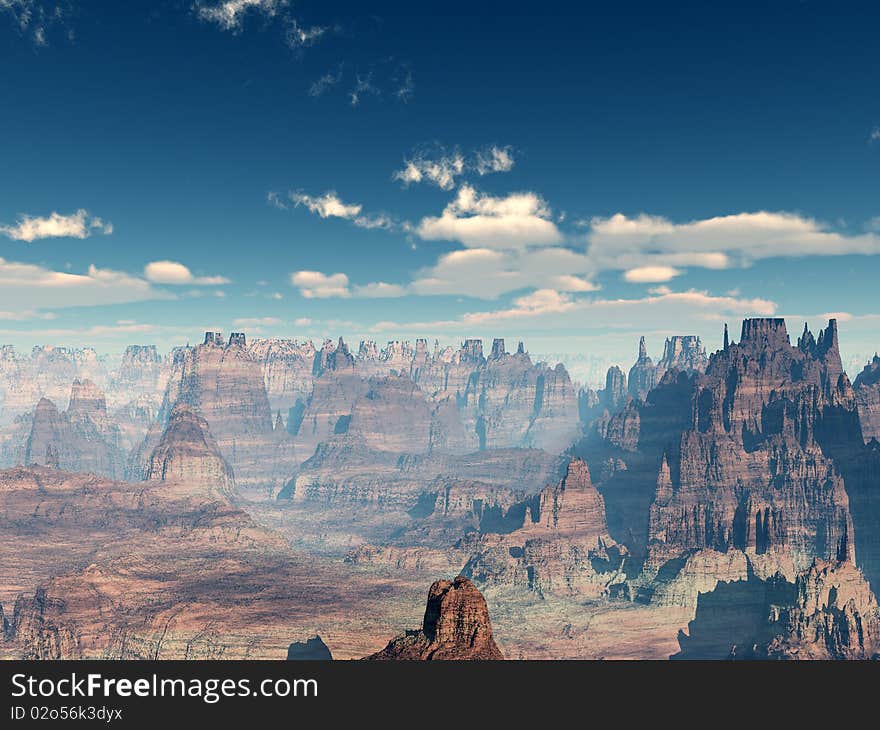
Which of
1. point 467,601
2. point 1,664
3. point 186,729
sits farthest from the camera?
point 467,601

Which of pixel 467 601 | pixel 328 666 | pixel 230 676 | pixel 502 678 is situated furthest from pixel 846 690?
pixel 467 601

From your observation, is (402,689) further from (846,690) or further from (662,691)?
(846,690)

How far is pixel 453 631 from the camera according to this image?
146000 millimetres

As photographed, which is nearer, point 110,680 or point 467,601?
point 110,680

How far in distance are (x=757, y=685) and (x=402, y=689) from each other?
2898 centimetres

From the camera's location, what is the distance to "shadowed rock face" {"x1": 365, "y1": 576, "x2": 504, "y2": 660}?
143500 millimetres

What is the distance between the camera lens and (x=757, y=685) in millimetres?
70188

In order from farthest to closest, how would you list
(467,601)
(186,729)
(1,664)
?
(467,601), (1,664), (186,729)

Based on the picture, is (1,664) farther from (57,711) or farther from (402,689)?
(402,689)

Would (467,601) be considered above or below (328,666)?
below

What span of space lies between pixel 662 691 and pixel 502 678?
13394mm

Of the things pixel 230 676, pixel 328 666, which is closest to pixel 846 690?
pixel 328 666

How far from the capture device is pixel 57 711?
66.1m

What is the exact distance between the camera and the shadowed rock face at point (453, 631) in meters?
144
